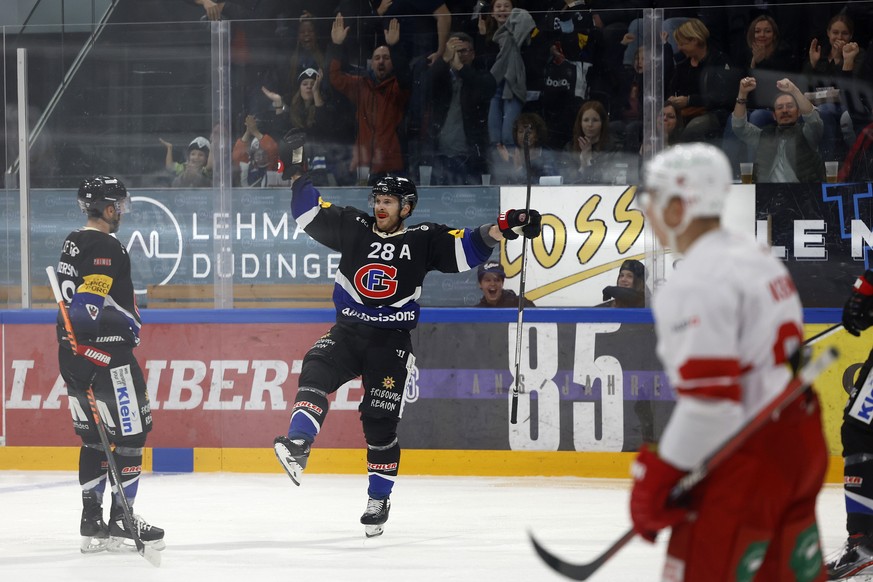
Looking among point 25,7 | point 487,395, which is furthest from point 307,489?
point 25,7

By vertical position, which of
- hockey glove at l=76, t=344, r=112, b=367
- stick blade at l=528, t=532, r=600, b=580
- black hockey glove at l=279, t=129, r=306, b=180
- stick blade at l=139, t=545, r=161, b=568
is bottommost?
stick blade at l=139, t=545, r=161, b=568

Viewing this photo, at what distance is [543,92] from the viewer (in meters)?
6.98

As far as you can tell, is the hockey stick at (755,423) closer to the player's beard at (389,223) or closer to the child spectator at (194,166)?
the player's beard at (389,223)

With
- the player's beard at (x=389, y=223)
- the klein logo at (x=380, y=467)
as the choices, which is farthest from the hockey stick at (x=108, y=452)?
the player's beard at (x=389, y=223)

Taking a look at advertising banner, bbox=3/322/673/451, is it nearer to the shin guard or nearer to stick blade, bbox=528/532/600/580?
the shin guard

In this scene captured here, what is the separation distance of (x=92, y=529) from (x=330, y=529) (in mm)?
1040

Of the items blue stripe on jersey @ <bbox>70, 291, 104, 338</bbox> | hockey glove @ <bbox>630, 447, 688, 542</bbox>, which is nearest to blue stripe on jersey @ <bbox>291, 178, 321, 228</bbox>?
blue stripe on jersey @ <bbox>70, 291, 104, 338</bbox>

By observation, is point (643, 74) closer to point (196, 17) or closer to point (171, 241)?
point (171, 241)

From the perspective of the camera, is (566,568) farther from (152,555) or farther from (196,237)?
(196,237)

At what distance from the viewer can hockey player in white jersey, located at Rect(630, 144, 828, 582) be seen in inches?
80.0

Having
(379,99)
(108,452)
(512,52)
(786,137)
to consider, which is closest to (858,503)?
(108,452)

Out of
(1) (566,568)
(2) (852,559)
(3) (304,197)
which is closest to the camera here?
(1) (566,568)

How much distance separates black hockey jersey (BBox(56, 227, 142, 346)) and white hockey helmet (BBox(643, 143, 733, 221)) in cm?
291

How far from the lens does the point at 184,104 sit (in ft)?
23.6
